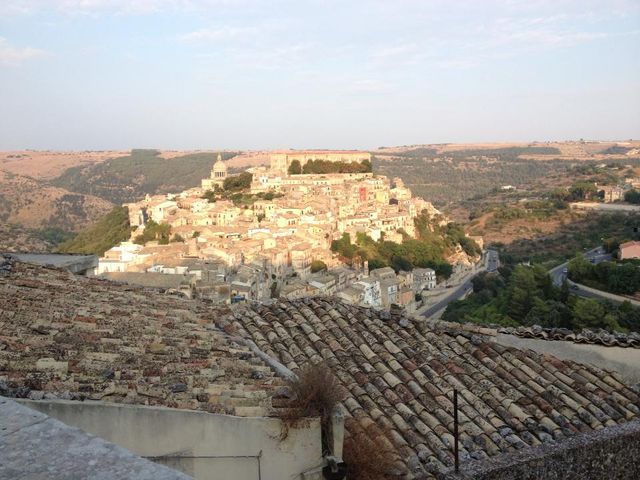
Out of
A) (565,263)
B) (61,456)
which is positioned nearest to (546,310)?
(565,263)

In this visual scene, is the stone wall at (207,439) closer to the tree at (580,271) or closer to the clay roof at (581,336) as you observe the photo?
the clay roof at (581,336)

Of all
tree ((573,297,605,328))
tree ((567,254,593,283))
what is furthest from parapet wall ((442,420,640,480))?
tree ((567,254,593,283))

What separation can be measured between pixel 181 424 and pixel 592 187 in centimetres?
7603

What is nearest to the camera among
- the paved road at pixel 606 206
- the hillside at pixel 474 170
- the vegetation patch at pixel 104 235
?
the vegetation patch at pixel 104 235

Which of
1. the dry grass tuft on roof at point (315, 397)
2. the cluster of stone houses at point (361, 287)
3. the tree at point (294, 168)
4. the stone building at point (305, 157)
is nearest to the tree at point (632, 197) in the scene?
the stone building at point (305, 157)

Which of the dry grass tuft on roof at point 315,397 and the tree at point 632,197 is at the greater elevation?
the dry grass tuft on roof at point 315,397

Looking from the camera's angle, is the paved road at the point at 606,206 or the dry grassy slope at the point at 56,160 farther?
the dry grassy slope at the point at 56,160

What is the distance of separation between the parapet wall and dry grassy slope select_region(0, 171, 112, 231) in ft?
235

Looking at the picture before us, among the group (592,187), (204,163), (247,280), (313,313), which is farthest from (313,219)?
(204,163)

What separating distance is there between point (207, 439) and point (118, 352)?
103cm

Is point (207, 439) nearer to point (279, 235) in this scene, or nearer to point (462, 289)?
point (279, 235)

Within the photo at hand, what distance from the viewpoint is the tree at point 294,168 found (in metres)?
73.5

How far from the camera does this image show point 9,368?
331 centimetres

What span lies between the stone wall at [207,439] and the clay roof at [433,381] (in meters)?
0.66
